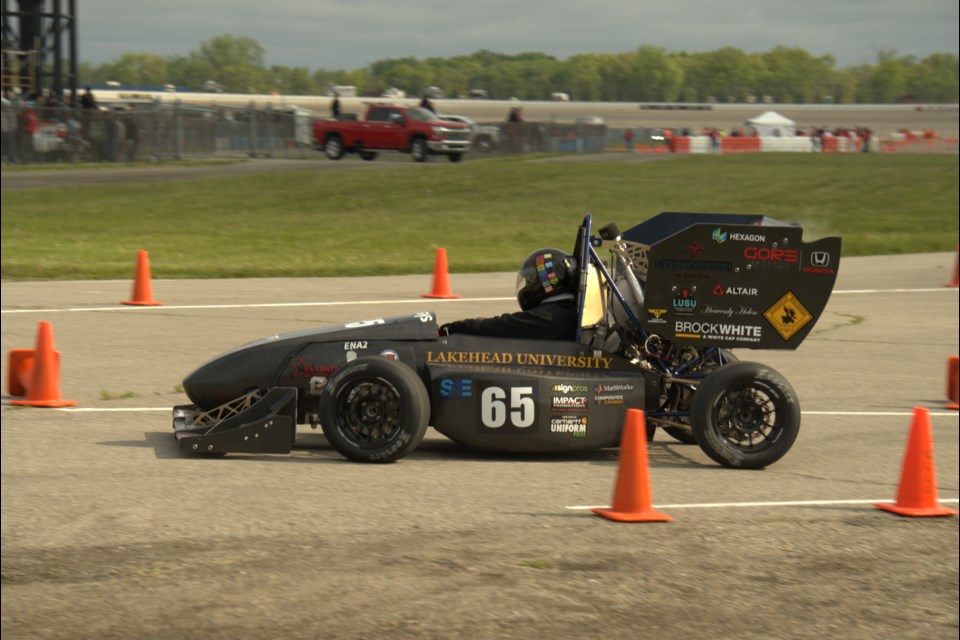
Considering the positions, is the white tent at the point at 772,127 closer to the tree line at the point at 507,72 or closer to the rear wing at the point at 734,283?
the tree line at the point at 507,72

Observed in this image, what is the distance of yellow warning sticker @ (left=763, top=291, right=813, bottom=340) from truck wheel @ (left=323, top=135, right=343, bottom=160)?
34.5m

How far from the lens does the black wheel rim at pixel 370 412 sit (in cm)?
781

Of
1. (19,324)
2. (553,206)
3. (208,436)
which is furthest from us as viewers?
(553,206)

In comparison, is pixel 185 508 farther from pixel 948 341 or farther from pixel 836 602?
pixel 948 341

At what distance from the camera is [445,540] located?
6.52 m

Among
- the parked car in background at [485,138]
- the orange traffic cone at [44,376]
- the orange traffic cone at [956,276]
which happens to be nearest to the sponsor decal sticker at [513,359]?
the orange traffic cone at [44,376]

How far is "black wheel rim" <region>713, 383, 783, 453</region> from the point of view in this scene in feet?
26.6

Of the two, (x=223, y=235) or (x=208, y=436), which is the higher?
(x=223, y=235)

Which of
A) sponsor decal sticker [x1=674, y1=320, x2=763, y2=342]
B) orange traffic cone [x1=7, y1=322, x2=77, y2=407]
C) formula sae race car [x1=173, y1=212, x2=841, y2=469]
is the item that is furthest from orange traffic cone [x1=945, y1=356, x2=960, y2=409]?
orange traffic cone [x1=7, y1=322, x2=77, y2=407]

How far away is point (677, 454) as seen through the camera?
883 cm

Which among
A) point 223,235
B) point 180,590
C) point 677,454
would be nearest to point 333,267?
→ point 223,235

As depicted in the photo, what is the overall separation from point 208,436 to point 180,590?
222cm

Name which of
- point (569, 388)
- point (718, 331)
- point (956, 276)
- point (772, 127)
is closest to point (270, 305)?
point (569, 388)

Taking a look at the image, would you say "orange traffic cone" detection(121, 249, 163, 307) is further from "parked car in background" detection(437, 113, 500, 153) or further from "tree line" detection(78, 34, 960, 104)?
"parked car in background" detection(437, 113, 500, 153)
